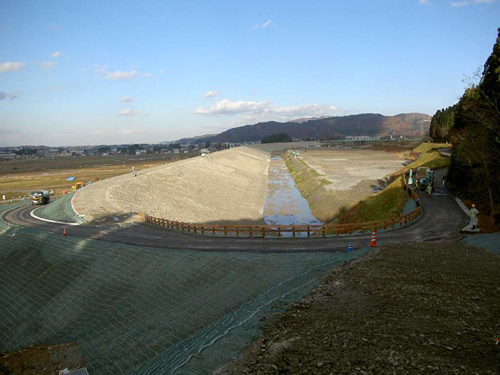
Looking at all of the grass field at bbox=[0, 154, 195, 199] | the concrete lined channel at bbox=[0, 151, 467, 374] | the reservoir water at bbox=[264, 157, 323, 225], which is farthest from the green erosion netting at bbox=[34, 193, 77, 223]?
the grass field at bbox=[0, 154, 195, 199]

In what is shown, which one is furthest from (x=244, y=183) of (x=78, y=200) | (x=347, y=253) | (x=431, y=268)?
(x=431, y=268)

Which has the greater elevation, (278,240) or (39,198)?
(39,198)

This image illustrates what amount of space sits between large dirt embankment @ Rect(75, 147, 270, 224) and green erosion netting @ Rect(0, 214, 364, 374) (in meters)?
11.8

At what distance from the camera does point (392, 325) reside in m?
10.8

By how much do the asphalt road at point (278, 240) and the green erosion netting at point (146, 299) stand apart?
188 centimetres

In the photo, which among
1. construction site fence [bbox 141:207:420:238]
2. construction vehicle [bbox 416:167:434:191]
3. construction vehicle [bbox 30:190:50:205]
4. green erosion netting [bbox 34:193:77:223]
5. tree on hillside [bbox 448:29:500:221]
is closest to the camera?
tree on hillside [bbox 448:29:500:221]

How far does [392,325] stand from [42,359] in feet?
42.7

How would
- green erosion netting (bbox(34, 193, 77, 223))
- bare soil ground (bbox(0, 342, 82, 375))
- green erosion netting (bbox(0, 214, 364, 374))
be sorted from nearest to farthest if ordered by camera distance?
green erosion netting (bbox(0, 214, 364, 374))
bare soil ground (bbox(0, 342, 82, 375))
green erosion netting (bbox(34, 193, 77, 223))

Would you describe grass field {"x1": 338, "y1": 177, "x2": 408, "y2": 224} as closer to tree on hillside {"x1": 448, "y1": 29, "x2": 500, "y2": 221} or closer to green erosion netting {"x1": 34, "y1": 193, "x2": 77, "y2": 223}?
tree on hillside {"x1": 448, "y1": 29, "x2": 500, "y2": 221}

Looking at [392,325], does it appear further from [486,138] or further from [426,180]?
[426,180]

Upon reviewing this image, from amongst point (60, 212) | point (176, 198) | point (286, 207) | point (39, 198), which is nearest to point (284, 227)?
point (176, 198)

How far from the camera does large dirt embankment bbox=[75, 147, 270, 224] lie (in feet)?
127

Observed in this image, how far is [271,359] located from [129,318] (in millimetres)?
8589

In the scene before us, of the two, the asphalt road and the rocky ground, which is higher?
the rocky ground
